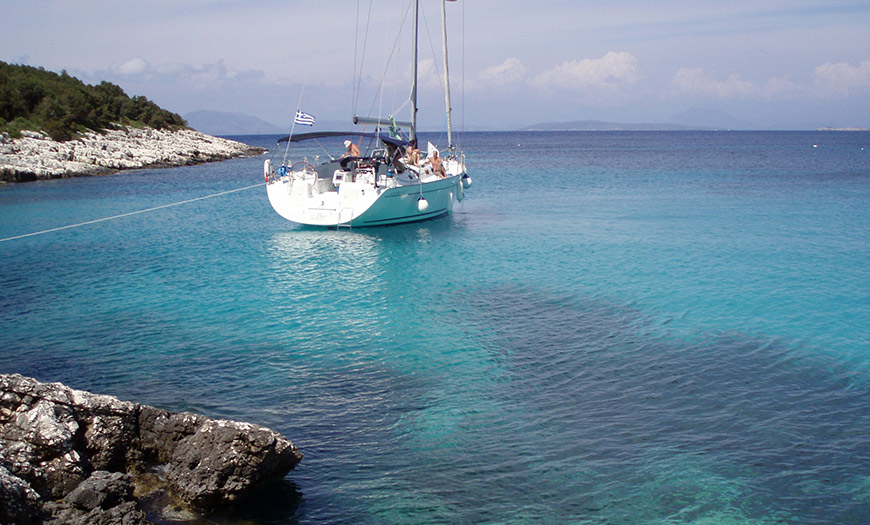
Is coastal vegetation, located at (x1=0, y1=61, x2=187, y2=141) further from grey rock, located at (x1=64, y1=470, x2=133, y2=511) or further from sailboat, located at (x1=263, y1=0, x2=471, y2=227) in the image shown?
grey rock, located at (x1=64, y1=470, x2=133, y2=511)

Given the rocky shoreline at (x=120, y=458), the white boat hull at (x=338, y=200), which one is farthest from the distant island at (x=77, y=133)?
the rocky shoreline at (x=120, y=458)

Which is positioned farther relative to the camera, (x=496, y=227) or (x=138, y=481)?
(x=496, y=227)

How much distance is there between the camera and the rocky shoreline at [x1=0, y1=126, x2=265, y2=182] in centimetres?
4269

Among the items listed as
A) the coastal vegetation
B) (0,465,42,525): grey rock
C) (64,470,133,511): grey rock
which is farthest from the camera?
the coastal vegetation

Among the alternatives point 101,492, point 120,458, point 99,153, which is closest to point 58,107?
point 99,153

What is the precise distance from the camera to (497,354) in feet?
36.8

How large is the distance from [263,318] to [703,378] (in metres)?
8.21

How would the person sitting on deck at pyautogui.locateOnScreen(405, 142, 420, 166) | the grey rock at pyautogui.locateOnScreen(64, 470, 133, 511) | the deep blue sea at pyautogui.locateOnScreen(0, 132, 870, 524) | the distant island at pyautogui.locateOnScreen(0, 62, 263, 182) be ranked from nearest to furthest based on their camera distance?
the grey rock at pyautogui.locateOnScreen(64, 470, 133, 511) < the deep blue sea at pyautogui.locateOnScreen(0, 132, 870, 524) < the person sitting on deck at pyautogui.locateOnScreen(405, 142, 420, 166) < the distant island at pyautogui.locateOnScreen(0, 62, 263, 182)

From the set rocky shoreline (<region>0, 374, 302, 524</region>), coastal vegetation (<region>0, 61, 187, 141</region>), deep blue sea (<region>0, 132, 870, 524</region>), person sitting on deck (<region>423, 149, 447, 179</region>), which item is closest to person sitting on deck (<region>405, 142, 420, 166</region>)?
person sitting on deck (<region>423, 149, 447, 179</region>)

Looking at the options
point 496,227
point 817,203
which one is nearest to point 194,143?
point 496,227

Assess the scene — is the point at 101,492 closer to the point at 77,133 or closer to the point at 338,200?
the point at 338,200

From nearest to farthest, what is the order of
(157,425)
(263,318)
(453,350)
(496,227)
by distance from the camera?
(157,425)
(453,350)
(263,318)
(496,227)

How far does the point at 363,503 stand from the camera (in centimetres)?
681

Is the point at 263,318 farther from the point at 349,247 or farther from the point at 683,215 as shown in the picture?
the point at 683,215
